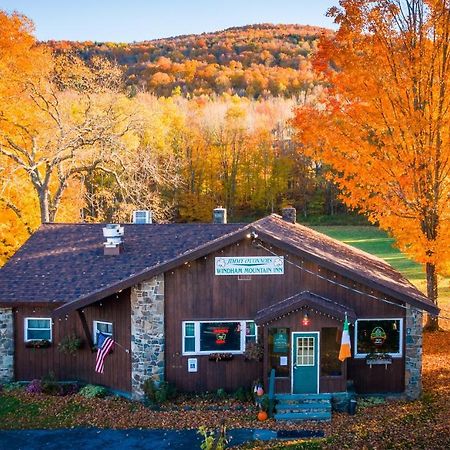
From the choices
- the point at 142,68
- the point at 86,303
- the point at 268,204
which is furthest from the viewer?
the point at 142,68

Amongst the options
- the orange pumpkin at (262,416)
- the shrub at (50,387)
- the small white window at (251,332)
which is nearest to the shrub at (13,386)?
the shrub at (50,387)

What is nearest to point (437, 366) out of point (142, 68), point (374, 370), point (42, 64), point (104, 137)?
point (374, 370)

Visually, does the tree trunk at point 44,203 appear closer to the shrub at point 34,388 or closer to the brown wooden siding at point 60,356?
the brown wooden siding at point 60,356

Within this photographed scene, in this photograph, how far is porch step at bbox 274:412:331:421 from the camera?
594 inches

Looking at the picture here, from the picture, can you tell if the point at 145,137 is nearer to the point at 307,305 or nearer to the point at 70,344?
the point at 70,344

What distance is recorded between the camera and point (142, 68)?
114 metres

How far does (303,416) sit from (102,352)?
579cm

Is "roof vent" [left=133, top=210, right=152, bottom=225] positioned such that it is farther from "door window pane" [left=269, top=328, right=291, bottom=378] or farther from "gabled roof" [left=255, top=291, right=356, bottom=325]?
"door window pane" [left=269, top=328, right=291, bottom=378]

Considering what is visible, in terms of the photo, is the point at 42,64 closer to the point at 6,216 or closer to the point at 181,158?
the point at 6,216

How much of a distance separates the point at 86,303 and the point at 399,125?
35.8 feet

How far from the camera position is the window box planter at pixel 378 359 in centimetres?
1655

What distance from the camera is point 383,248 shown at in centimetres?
5253

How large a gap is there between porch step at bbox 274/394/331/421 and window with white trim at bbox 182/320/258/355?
1.79 meters

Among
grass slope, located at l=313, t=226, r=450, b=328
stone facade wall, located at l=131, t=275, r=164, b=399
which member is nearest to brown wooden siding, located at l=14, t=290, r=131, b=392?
stone facade wall, located at l=131, t=275, r=164, b=399
